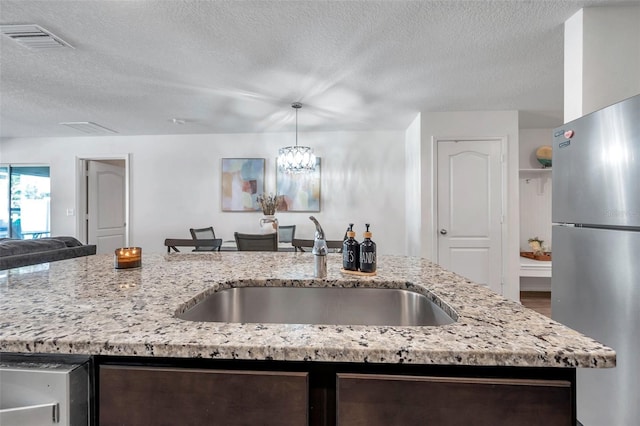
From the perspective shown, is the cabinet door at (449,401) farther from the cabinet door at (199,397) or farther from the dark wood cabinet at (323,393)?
the cabinet door at (199,397)

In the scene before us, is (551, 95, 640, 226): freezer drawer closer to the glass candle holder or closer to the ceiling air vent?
the glass candle holder

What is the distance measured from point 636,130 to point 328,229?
370 cm

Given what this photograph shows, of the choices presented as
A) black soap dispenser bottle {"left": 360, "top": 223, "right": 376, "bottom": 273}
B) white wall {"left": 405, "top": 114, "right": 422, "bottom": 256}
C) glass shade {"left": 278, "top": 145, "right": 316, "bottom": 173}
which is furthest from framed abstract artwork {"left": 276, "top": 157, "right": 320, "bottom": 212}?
black soap dispenser bottle {"left": 360, "top": 223, "right": 376, "bottom": 273}

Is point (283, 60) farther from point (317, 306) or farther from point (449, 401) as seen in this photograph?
point (449, 401)

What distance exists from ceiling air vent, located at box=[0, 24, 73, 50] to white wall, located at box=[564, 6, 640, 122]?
342 centimetres

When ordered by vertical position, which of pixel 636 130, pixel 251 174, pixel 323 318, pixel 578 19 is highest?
pixel 578 19

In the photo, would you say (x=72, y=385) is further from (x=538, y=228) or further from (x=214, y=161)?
(x=538, y=228)

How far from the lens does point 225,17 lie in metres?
1.91

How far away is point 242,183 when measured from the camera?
4.77 m

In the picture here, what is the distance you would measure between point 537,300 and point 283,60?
4.29m

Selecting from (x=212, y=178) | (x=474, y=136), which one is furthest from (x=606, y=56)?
(x=212, y=178)

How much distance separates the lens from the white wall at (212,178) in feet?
15.2

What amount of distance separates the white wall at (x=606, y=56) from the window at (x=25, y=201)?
271 inches

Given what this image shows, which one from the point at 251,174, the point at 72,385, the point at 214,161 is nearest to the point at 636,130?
the point at 72,385
